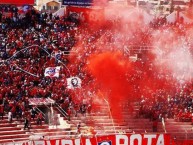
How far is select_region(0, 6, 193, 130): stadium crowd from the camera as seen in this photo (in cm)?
3091

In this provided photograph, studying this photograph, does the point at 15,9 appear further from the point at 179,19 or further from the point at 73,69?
the point at 179,19

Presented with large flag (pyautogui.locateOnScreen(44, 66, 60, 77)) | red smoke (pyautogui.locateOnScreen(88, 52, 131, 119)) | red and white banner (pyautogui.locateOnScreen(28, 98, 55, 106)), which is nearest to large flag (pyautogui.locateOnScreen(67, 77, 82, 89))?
large flag (pyautogui.locateOnScreen(44, 66, 60, 77))

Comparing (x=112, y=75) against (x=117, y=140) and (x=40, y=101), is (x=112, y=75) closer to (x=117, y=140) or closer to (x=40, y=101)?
(x=40, y=101)

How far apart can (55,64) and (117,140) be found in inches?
697

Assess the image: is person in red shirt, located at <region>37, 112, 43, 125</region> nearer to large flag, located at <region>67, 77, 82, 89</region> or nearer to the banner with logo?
large flag, located at <region>67, 77, 82, 89</region>

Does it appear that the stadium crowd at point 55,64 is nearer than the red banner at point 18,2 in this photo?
Yes

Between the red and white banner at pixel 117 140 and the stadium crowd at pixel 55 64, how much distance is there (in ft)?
40.4

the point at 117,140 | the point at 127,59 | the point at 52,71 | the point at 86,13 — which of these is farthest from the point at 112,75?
the point at 117,140

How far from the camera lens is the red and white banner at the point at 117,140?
1689 cm

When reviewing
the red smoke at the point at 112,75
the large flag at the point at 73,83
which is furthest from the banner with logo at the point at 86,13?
the large flag at the point at 73,83

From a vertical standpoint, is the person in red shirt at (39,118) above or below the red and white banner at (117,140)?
below

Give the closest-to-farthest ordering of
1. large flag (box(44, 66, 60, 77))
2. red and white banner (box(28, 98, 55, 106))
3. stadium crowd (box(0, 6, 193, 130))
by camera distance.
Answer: red and white banner (box(28, 98, 55, 106)) < stadium crowd (box(0, 6, 193, 130)) < large flag (box(44, 66, 60, 77))

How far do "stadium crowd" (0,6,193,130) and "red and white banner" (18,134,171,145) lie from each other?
1233 centimetres

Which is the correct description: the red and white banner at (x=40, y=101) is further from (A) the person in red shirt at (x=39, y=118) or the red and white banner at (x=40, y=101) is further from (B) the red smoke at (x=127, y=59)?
(B) the red smoke at (x=127, y=59)
